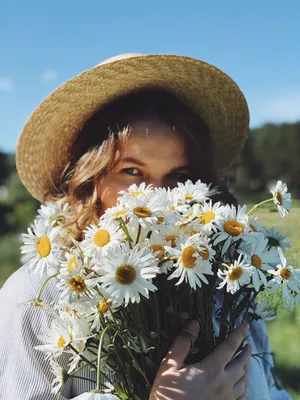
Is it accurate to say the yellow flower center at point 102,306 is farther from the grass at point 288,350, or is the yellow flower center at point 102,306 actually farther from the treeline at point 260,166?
the treeline at point 260,166

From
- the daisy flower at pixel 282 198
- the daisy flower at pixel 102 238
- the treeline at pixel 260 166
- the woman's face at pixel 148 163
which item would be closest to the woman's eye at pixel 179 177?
the woman's face at pixel 148 163

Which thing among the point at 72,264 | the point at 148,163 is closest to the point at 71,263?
the point at 72,264

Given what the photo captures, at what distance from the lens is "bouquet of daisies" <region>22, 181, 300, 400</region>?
854 mm

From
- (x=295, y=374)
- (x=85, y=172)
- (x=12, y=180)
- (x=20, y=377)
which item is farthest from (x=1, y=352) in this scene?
(x=12, y=180)

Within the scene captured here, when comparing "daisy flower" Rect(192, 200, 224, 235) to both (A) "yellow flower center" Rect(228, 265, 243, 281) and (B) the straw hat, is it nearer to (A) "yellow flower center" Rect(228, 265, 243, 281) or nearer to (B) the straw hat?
(A) "yellow flower center" Rect(228, 265, 243, 281)

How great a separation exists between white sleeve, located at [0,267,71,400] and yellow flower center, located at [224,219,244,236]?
0.39 metres

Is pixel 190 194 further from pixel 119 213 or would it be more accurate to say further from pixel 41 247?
pixel 41 247

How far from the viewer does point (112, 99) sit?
1474 mm

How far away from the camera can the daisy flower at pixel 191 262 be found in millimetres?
850

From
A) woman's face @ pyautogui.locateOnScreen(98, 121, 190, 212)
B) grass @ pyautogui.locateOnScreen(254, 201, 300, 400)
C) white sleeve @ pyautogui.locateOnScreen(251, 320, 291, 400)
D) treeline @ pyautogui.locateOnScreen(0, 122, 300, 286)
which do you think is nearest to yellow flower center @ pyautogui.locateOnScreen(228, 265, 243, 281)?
woman's face @ pyautogui.locateOnScreen(98, 121, 190, 212)

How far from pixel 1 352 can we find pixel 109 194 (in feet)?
1.49

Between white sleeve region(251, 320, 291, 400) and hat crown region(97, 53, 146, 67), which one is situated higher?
hat crown region(97, 53, 146, 67)

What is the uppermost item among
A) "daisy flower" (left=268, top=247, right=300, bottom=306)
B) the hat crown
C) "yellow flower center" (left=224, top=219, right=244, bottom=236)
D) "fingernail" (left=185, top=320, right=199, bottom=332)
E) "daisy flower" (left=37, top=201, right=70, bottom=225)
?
the hat crown

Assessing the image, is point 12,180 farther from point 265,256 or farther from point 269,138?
point 265,256
